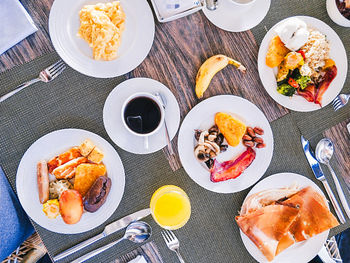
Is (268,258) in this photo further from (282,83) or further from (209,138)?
(282,83)

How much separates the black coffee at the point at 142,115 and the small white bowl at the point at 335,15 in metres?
0.83

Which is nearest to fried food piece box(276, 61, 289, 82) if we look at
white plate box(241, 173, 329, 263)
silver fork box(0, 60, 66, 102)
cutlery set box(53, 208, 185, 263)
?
white plate box(241, 173, 329, 263)

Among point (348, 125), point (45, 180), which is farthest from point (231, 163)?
point (45, 180)

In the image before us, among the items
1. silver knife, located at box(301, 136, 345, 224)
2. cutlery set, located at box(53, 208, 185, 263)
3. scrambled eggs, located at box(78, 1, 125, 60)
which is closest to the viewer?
scrambled eggs, located at box(78, 1, 125, 60)

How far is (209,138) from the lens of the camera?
Answer: 1306mm

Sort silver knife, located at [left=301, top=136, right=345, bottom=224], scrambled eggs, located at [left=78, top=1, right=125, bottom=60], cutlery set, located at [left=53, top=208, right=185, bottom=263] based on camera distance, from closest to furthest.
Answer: scrambled eggs, located at [left=78, top=1, right=125, bottom=60]
cutlery set, located at [left=53, top=208, right=185, bottom=263]
silver knife, located at [left=301, top=136, right=345, bottom=224]

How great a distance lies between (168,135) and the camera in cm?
129

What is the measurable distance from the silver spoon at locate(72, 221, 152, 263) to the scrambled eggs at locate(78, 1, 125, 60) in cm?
66

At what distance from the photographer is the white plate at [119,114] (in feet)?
4.22

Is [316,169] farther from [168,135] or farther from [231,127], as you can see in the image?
[168,135]

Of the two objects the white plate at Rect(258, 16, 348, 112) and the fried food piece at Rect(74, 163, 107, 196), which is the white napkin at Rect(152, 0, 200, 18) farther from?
the fried food piece at Rect(74, 163, 107, 196)

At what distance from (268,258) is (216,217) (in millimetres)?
256

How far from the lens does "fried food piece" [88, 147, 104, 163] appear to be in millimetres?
1255

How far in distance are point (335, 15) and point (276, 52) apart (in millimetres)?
319
